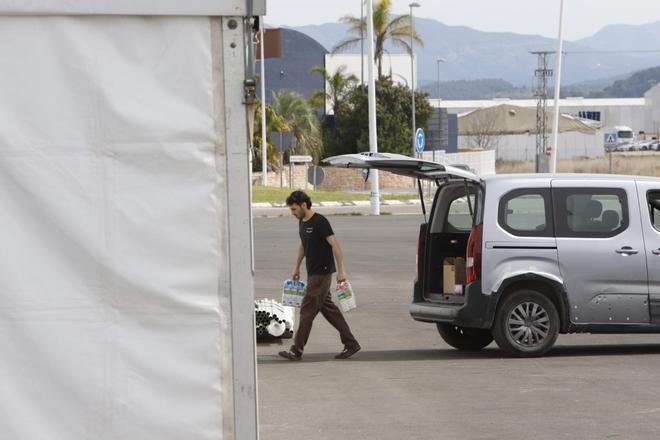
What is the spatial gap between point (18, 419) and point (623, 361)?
27.8ft

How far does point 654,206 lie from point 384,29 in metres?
66.3

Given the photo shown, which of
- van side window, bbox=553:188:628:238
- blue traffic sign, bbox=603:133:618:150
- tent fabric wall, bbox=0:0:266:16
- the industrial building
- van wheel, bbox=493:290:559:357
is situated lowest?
blue traffic sign, bbox=603:133:618:150

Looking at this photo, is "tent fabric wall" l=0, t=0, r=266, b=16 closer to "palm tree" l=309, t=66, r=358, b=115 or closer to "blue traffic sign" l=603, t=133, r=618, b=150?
"blue traffic sign" l=603, t=133, r=618, b=150

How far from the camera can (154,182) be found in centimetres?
461

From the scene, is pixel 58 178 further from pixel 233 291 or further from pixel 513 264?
pixel 513 264

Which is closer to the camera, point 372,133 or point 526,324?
point 526,324

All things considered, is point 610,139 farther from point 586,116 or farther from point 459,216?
point 586,116

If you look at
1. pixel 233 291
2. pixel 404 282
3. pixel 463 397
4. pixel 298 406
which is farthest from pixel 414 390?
pixel 404 282

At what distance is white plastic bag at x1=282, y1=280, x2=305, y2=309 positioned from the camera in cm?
1230

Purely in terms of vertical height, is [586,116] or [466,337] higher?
[586,116]

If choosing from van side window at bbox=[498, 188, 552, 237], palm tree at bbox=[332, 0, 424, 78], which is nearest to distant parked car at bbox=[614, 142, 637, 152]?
palm tree at bbox=[332, 0, 424, 78]

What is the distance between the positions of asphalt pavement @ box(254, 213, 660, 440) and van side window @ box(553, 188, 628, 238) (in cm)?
124

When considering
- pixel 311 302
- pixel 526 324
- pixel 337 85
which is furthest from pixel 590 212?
pixel 337 85

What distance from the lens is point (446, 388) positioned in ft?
34.5
